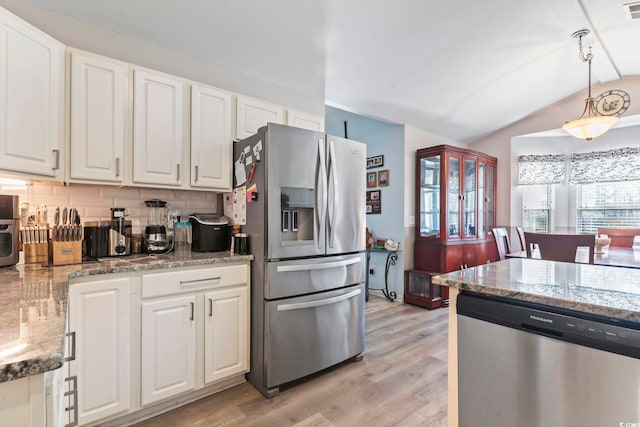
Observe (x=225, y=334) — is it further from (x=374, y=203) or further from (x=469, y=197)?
(x=469, y=197)

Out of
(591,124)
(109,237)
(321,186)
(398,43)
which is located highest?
(398,43)

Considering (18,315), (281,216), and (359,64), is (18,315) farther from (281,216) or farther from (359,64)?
(359,64)

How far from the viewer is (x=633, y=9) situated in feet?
8.53

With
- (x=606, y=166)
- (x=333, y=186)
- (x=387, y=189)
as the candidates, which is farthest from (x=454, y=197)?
(x=333, y=186)

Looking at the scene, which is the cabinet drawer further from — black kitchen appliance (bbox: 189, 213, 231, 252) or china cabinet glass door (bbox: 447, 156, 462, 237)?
china cabinet glass door (bbox: 447, 156, 462, 237)

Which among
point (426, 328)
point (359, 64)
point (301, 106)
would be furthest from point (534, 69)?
point (426, 328)

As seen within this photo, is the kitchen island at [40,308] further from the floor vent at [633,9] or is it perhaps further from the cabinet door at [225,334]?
the floor vent at [633,9]

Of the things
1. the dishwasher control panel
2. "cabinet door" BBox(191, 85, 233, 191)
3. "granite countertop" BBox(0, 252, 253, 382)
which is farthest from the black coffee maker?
the dishwasher control panel

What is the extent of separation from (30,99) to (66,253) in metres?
0.84

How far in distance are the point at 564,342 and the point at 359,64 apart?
2719 millimetres

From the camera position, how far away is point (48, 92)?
1.67 meters

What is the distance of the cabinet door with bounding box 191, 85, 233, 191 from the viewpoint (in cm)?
225

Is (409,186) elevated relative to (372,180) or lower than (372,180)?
lower

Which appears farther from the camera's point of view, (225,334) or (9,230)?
(225,334)
